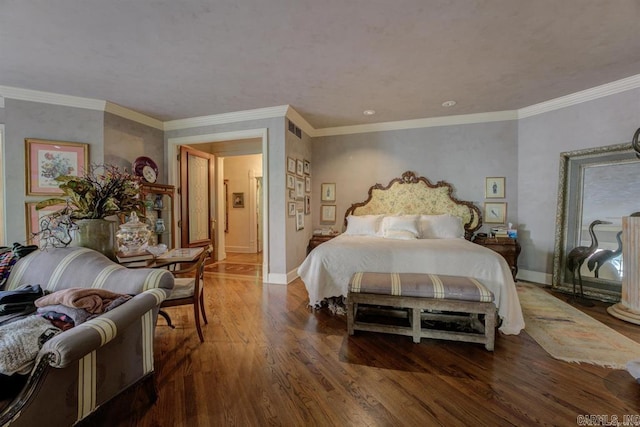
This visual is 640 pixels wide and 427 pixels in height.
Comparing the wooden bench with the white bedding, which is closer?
the wooden bench

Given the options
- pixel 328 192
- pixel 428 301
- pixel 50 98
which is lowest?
pixel 428 301

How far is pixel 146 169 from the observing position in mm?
4117

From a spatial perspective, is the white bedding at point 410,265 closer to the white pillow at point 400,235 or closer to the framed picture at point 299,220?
the white pillow at point 400,235

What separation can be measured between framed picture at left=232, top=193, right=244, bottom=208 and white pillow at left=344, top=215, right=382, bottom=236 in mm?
3694

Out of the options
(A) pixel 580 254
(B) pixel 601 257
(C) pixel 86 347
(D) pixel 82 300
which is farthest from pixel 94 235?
(B) pixel 601 257

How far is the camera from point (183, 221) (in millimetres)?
4613

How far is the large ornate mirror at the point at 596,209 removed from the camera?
10.2 feet

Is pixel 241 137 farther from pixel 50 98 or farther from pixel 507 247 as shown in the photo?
pixel 507 247

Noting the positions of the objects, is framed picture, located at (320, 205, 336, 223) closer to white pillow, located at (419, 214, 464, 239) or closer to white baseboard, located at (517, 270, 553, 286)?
white pillow, located at (419, 214, 464, 239)

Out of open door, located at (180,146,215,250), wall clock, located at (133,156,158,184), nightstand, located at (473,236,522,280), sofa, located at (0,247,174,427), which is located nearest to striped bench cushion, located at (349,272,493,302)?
sofa, located at (0,247,174,427)

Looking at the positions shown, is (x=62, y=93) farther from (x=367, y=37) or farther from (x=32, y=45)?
(x=367, y=37)

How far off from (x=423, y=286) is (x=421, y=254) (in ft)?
1.87

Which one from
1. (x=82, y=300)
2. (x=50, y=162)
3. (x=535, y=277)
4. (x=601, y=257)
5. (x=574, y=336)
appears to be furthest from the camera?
(x=535, y=277)

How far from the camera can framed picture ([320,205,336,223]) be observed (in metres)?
5.04
